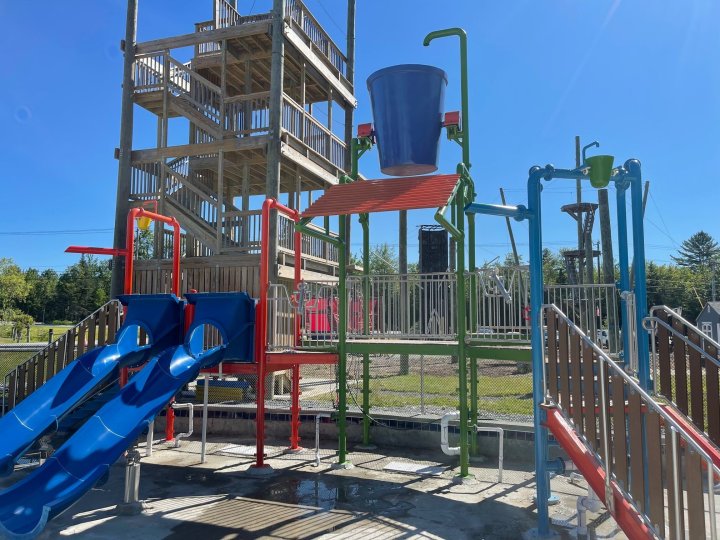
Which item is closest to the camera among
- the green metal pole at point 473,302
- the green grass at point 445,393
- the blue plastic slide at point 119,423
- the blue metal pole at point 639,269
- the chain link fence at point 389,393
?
the blue plastic slide at point 119,423

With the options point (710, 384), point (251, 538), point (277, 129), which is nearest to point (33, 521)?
point (251, 538)

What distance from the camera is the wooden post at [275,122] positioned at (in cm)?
1230

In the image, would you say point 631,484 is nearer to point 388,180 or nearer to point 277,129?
point 388,180

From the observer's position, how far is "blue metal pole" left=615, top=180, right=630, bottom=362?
18.7 ft

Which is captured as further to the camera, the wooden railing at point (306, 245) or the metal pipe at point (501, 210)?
the wooden railing at point (306, 245)

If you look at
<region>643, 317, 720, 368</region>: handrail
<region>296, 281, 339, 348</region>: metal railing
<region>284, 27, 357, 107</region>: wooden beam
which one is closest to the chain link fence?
<region>296, 281, 339, 348</region>: metal railing

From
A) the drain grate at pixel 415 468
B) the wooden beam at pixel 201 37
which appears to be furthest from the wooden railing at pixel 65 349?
the wooden beam at pixel 201 37

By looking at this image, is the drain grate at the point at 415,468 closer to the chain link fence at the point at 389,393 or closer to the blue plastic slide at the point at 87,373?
the chain link fence at the point at 389,393

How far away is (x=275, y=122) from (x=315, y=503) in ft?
30.6

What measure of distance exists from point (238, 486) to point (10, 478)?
307 centimetres

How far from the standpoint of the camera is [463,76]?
7723 millimetres

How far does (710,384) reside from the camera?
492 cm

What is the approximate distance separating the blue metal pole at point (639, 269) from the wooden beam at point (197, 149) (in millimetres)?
9079

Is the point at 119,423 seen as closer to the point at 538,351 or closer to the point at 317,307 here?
the point at 317,307
